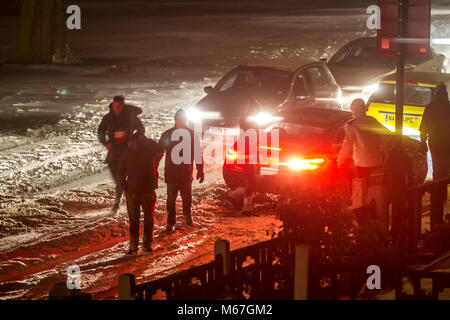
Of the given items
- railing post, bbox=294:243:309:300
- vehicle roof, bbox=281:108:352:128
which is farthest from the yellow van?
railing post, bbox=294:243:309:300

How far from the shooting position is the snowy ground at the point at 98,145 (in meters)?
9.64

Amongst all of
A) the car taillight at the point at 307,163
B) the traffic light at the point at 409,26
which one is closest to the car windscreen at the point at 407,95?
the car taillight at the point at 307,163

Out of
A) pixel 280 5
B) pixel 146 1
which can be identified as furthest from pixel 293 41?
pixel 146 1

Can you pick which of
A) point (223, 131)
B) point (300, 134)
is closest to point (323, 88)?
point (223, 131)

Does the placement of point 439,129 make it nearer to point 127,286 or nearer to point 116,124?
point 116,124

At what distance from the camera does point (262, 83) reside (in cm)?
1627

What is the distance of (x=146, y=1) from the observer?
231ft

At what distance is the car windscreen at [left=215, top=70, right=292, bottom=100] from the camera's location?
15.9m

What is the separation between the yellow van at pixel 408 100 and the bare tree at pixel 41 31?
1684 centimetres

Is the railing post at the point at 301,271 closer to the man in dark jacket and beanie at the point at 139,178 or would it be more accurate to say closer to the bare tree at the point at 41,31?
the man in dark jacket and beanie at the point at 139,178

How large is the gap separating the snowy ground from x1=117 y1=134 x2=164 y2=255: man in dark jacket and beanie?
43 cm

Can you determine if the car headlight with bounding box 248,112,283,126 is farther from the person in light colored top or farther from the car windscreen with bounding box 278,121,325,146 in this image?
the person in light colored top

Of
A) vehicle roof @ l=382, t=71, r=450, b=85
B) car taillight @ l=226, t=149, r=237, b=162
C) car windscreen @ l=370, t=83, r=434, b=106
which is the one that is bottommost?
car taillight @ l=226, t=149, r=237, b=162
